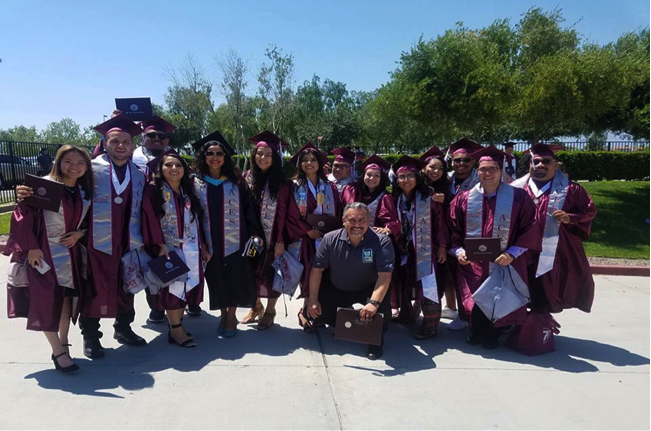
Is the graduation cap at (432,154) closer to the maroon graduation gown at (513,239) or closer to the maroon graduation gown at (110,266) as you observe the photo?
the maroon graduation gown at (513,239)

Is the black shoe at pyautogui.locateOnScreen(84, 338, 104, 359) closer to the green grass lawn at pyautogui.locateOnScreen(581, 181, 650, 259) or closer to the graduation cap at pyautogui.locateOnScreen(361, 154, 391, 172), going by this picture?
the graduation cap at pyautogui.locateOnScreen(361, 154, 391, 172)

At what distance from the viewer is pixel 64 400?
3.12 meters

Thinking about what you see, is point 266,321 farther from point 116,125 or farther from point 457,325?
point 116,125

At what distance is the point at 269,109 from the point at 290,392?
73.2 feet

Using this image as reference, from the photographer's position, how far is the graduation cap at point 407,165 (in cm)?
439

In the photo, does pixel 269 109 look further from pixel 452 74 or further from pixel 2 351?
pixel 2 351

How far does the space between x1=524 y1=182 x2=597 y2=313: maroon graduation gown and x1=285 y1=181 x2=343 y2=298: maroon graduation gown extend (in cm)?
202

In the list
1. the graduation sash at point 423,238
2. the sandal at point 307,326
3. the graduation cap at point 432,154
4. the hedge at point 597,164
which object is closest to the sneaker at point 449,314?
the graduation sash at point 423,238

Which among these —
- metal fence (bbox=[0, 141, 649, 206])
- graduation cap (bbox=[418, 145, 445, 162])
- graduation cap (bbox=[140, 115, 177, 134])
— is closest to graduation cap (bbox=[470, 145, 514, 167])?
graduation cap (bbox=[418, 145, 445, 162])

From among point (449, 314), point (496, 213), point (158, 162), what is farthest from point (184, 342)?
point (496, 213)

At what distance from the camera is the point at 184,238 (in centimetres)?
410

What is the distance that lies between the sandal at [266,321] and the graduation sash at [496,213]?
2.18 metres

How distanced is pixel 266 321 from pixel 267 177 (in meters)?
1.52

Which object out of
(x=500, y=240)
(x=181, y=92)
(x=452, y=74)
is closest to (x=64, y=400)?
(x=500, y=240)
